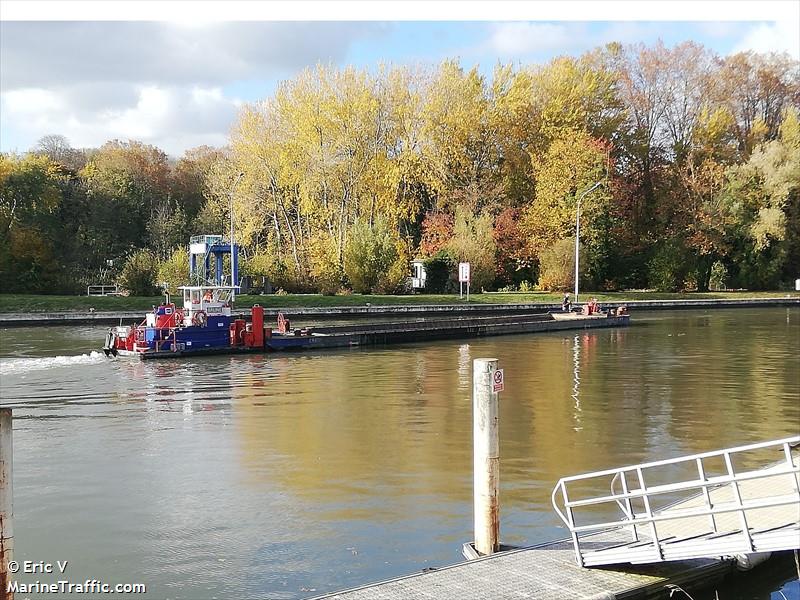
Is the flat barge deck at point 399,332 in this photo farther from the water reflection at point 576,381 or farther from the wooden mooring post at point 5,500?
the wooden mooring post at point 5,500

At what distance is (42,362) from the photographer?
1086 inches

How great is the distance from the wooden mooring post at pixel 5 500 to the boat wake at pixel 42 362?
2020cm

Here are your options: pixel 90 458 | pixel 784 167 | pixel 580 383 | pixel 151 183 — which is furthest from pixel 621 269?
pixel 90 458

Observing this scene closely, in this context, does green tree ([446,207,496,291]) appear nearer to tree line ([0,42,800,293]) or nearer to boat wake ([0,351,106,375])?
tree line ([0,42,800,293])

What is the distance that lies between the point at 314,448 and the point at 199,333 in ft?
59.5

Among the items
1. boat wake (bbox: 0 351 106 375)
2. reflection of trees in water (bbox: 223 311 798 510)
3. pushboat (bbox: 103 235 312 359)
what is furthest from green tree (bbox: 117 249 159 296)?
reflection of trees in water (bbox: 223 311 798 510)

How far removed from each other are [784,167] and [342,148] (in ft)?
123

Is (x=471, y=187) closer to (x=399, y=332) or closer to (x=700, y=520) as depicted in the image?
(x=399, y=332)

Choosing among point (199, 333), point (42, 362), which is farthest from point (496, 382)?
point (199, 333)

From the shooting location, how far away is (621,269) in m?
69.4

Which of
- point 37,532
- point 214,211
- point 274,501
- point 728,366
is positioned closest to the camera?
point 37,532

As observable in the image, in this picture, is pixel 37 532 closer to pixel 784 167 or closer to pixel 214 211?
pixel 214 211

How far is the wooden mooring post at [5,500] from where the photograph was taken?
6.88 meters

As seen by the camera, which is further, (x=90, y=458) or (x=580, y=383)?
(x=580, y=383)
